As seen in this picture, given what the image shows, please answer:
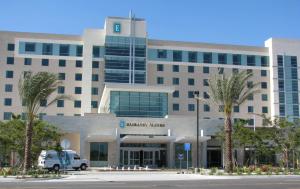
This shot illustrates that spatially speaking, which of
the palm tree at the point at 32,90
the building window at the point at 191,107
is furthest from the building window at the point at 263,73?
the palm tree at the point at 32,90

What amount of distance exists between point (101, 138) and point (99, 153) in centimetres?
292

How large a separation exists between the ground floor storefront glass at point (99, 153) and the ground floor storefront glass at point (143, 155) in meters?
1.99

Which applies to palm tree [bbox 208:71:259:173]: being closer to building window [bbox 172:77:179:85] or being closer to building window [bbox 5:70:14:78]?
building window [bbox 172:77:179:85]

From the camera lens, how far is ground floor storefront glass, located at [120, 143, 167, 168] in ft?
180

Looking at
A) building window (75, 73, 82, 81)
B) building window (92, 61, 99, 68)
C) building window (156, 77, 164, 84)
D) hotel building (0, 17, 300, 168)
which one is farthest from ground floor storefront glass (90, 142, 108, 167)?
building window (156, 77, 164, 84)

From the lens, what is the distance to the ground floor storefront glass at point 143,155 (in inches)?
2157

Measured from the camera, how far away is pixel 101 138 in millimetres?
51812

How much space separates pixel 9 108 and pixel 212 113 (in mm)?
35598

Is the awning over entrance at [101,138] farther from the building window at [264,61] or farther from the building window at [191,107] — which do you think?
the building window at [264,61]

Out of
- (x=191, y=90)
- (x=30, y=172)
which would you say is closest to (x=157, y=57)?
(x=191, y=90)

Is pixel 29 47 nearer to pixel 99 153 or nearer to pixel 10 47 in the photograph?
pixel 10 47

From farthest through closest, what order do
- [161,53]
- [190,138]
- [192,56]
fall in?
[192,56] → [161,53] → [190,138]

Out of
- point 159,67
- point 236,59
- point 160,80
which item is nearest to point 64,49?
point 159,67

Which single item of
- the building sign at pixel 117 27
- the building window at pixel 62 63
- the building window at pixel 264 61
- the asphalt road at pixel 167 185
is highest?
the building sign at pixel 117 27
